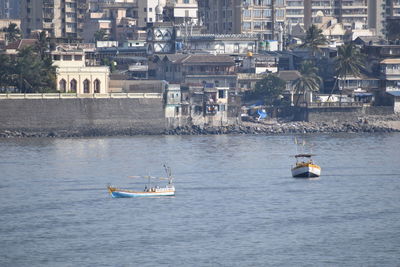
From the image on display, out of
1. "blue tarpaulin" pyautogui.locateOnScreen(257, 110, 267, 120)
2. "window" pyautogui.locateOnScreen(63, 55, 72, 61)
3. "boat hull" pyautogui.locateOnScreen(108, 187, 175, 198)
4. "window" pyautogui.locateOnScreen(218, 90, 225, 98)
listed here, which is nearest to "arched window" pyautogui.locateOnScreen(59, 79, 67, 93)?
"window" pyautogui.locateOnScreen(63, 55, 72, 61)

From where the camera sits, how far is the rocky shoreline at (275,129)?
124m

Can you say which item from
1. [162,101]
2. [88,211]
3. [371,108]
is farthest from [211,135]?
[88,211]

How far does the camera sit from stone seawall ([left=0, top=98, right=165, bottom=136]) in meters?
122

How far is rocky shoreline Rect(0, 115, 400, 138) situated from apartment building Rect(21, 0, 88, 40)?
5666 centimetres

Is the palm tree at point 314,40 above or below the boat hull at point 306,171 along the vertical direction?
above

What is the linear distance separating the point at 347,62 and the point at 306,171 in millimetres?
45769

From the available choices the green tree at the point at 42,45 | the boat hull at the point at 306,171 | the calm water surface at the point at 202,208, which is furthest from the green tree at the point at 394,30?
the boat hull at the point at 306,171

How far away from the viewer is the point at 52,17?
180250 millimetres

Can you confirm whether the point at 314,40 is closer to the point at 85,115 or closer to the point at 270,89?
the point at 270,89

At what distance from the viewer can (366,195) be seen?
82.4m

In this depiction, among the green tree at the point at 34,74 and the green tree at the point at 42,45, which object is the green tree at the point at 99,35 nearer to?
the green tree at the point at 42,45

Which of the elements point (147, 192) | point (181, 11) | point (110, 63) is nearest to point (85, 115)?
point (110, 63)

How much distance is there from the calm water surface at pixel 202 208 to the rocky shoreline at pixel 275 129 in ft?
35.8

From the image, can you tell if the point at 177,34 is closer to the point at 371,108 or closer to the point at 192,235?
the point at 371,108
